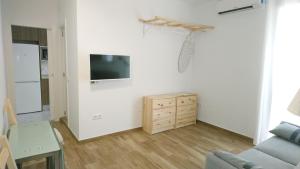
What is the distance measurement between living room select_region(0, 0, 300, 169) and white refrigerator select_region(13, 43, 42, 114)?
118 centimetres

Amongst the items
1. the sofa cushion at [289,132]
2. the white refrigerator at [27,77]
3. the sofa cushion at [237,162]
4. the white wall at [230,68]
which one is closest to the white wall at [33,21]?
the white refrigerator at [27,77]

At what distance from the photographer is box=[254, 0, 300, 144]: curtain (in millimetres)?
2865

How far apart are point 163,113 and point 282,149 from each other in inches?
80.8

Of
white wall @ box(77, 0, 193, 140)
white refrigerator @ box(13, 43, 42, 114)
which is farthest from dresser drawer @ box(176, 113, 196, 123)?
white refrigerator @ box(13, 43, 42, 114)

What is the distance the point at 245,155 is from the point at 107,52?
2571 millimetres

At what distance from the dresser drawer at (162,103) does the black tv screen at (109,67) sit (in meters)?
0.74

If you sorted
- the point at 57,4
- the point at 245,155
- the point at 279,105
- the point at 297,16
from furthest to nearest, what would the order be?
the point at 57,4, the point at 279,105, the point at 297,16, the point at 245,155

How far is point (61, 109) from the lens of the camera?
436 centimetres

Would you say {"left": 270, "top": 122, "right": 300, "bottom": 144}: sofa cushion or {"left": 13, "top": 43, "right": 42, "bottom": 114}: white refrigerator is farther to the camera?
{"left": 13, "top": 43, "right": 42, "bottom": 114}: white refrigerator

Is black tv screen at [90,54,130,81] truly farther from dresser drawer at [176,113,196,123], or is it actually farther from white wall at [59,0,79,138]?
dresser drawer at [176,113,196,123]

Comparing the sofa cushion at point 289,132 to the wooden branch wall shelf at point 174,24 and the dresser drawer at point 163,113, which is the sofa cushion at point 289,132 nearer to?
the dresser drawer at point 163,113

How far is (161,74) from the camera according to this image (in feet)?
13.6

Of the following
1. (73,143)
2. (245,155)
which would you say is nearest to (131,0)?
(73,143)

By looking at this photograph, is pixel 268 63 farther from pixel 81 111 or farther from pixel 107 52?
pixel 81 111
